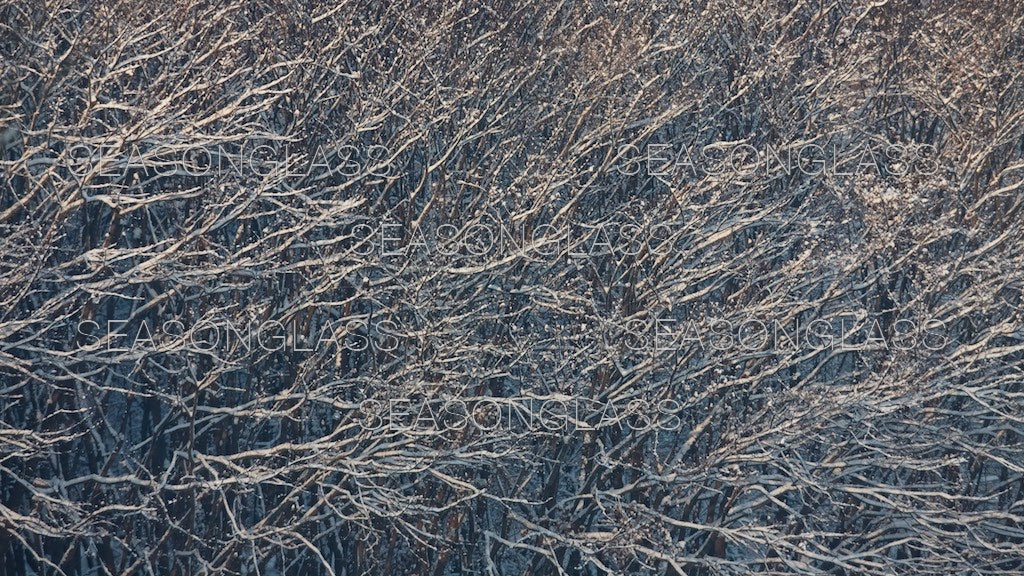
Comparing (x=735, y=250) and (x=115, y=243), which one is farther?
(x=735, y=250)

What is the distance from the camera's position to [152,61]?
1076 cm

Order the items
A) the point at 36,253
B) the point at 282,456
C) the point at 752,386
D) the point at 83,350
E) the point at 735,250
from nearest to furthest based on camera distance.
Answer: the point at 36,253
the point at 83,350
the point at 282,456
the point at 752,386
the point at 735,250

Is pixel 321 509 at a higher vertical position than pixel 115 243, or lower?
lower

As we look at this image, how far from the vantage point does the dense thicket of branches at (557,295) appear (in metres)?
10.5

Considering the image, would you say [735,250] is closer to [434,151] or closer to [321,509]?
[434,151]

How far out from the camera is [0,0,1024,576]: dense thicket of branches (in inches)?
412

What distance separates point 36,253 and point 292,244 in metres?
2.80

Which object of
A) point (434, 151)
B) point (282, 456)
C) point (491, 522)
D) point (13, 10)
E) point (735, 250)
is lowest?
point (491, 522)

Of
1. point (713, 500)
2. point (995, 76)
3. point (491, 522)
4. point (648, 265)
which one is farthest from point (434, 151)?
point (995, 76)

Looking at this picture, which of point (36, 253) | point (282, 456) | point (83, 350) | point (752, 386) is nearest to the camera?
point (36, 253)

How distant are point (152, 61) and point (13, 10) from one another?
5.25ft

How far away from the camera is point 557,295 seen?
11102 millimetres

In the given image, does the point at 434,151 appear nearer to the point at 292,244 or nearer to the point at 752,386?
the point at 292,244

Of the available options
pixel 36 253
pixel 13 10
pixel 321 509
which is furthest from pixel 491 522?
pixel 13 10
